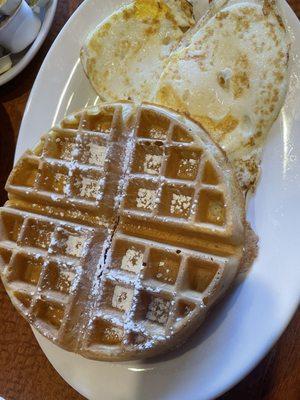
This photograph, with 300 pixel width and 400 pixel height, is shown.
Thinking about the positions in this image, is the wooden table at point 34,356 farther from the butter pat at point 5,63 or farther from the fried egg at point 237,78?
the fried egg at point 237,78

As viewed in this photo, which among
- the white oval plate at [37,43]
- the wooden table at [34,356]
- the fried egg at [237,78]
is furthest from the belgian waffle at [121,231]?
the white oval plate at [37,43]

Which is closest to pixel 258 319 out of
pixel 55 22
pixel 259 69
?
pixel 259 69

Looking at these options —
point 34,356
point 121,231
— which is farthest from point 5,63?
point 34,356

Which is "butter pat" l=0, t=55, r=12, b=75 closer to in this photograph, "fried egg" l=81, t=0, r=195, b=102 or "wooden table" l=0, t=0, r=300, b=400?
"wooden table" l=0, t=0, r=300, b=400

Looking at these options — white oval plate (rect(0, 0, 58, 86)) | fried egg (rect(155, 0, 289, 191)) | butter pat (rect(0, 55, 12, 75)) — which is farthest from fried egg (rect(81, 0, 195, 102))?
butter pat (rect(0, 55, 12, 75))

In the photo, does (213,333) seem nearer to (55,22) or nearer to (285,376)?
(285,376)
